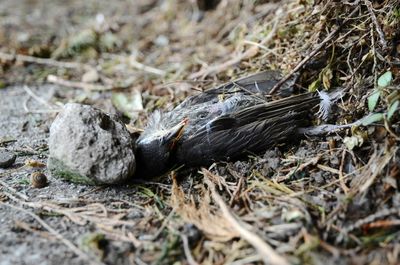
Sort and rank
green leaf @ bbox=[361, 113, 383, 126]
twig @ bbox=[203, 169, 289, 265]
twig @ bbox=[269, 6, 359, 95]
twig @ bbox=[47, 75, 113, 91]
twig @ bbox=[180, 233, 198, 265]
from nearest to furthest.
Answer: twig @ bbox=[203, 169, 289, 265], twig @ bbox=[180, 233, 198, 265], green leaf @ bbox=[361, 113, 383, 126], twig @ bbox=[269, 6, 359, 95], twig @ bbox=[47, 75, 113, 91]

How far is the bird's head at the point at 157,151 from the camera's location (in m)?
1.90

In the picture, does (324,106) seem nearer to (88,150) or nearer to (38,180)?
(88,150)

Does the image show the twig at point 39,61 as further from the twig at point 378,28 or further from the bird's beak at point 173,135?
the twig at point 378,28

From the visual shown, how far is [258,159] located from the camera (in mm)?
1912

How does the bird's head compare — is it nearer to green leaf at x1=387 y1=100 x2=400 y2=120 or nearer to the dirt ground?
the dirt ground

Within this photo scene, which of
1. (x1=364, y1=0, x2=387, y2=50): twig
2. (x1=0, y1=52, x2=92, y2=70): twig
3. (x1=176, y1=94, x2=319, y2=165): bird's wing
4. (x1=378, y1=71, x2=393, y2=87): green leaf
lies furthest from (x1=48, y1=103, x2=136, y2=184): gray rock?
(x1=0, y1=52, x2=92, y2=70): twig

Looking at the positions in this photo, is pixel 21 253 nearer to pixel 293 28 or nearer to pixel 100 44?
pixel 293 28

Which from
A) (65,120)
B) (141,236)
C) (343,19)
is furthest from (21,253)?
(343,19)

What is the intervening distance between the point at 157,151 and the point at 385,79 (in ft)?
3.34

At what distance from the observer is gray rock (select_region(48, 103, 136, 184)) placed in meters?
1.74

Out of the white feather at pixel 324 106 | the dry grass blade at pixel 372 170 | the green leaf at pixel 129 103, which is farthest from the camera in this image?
the green leaf at pixel 129 103

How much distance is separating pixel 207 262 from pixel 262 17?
80.0 inches

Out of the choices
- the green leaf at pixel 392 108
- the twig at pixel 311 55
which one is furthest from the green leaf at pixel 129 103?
the green leaf at pixel 392 108

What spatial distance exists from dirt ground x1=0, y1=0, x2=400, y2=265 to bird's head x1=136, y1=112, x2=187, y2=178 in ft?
0.18
